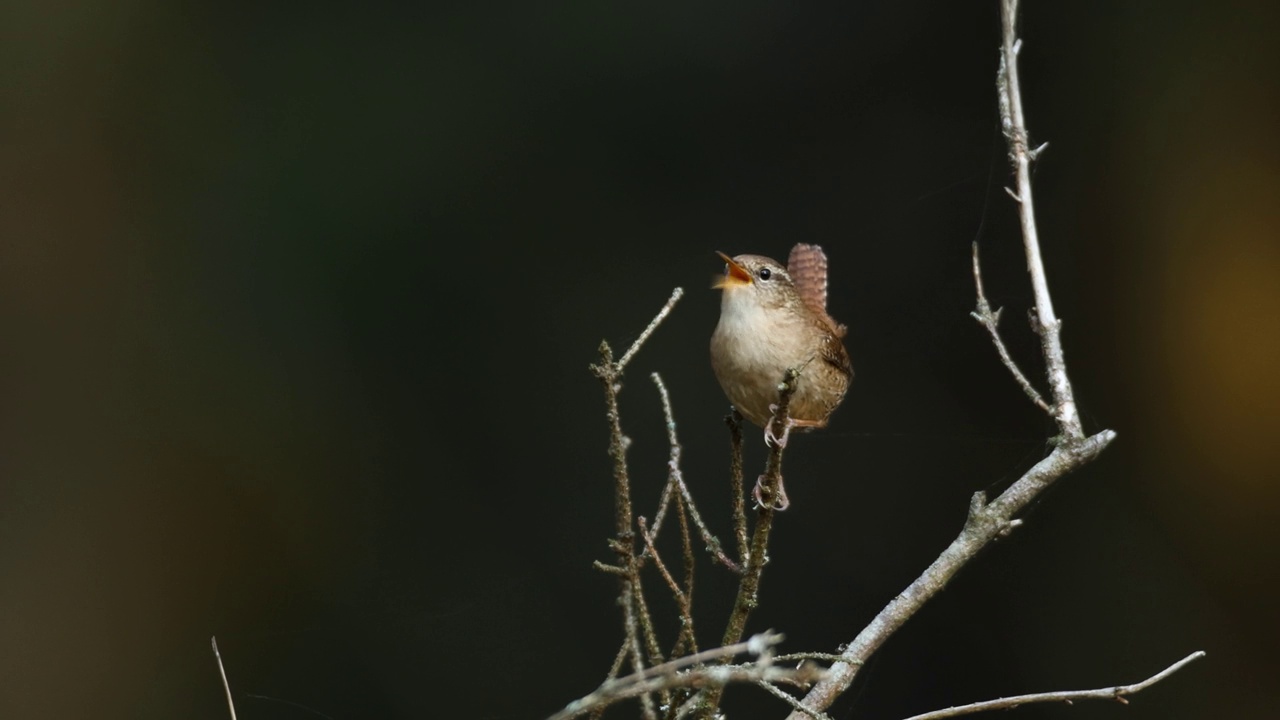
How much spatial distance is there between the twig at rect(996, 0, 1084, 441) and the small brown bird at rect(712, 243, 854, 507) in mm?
317

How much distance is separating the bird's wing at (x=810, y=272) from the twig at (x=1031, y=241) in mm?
863

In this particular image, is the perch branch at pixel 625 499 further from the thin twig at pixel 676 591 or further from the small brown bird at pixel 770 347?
the small brown bird at pixel 770 347

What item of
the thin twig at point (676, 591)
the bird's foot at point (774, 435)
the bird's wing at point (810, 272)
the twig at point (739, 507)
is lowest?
the thin twig at point (676, 591)

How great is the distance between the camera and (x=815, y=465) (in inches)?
90.4

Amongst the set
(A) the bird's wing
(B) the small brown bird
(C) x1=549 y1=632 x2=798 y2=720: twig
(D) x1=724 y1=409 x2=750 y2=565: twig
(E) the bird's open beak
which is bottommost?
(C) x1=549 y1=632 x2=798 y2=720: twig

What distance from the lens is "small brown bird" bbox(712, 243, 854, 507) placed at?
1497 millimetres

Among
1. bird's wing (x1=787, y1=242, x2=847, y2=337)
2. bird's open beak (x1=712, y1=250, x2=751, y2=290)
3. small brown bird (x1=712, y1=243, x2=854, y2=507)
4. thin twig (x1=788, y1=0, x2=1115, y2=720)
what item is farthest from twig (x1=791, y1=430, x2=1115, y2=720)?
bird's wing (x1=787, y1=242, x2=847, y2=337)

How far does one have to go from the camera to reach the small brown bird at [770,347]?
4.91 feet

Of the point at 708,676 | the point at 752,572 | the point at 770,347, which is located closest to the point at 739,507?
the point at 752,572

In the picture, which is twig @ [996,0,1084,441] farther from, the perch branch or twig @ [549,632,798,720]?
twig @ [549,632,798,720]

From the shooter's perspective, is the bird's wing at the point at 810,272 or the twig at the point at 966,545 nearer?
the twig at the point at 966,545

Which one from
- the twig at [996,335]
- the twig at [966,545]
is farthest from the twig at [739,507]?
the twig at [996,335]

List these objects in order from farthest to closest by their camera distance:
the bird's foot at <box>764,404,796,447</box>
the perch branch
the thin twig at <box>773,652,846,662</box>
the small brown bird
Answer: the small brown bird → the bird's foot at <box>764,404,796,447</box> → the perch branch → the thin twig at <box>773,652,846,662</box>

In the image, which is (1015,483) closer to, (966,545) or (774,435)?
(966,545)
